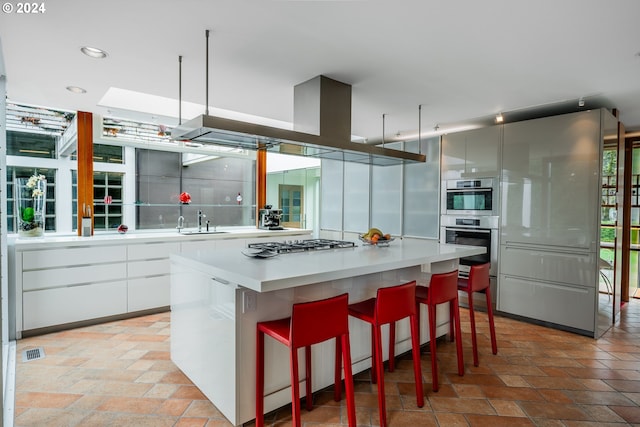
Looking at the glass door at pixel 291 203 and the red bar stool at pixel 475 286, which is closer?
the red bar stool at pixel 475 286

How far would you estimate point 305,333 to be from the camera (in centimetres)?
179

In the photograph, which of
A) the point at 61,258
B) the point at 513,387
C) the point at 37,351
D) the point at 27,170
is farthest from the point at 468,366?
the point at 27,170

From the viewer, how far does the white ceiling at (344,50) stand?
79.5 inches

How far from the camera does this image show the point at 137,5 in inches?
77.7

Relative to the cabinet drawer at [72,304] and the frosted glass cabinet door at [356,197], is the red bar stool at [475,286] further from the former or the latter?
the cabinet drawer at [72,304]

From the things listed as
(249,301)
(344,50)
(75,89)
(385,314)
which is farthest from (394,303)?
(75,89)

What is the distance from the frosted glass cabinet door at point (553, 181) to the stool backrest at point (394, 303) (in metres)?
2.41

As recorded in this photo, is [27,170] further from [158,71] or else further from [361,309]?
[361,309]

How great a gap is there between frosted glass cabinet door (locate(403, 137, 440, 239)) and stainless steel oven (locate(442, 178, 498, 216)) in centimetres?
17

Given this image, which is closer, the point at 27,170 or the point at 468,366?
the point at 468,366

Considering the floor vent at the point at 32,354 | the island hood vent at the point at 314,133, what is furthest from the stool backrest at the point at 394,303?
the floor vent at the point at 32,354

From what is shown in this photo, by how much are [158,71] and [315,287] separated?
2.25 meters

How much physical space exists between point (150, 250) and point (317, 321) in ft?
9.52

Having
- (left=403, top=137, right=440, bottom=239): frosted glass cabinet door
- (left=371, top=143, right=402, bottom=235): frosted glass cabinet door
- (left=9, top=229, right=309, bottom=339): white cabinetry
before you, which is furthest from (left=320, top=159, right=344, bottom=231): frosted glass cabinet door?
(left=9, top=229, right=309, bottom=339): white cabinetry
